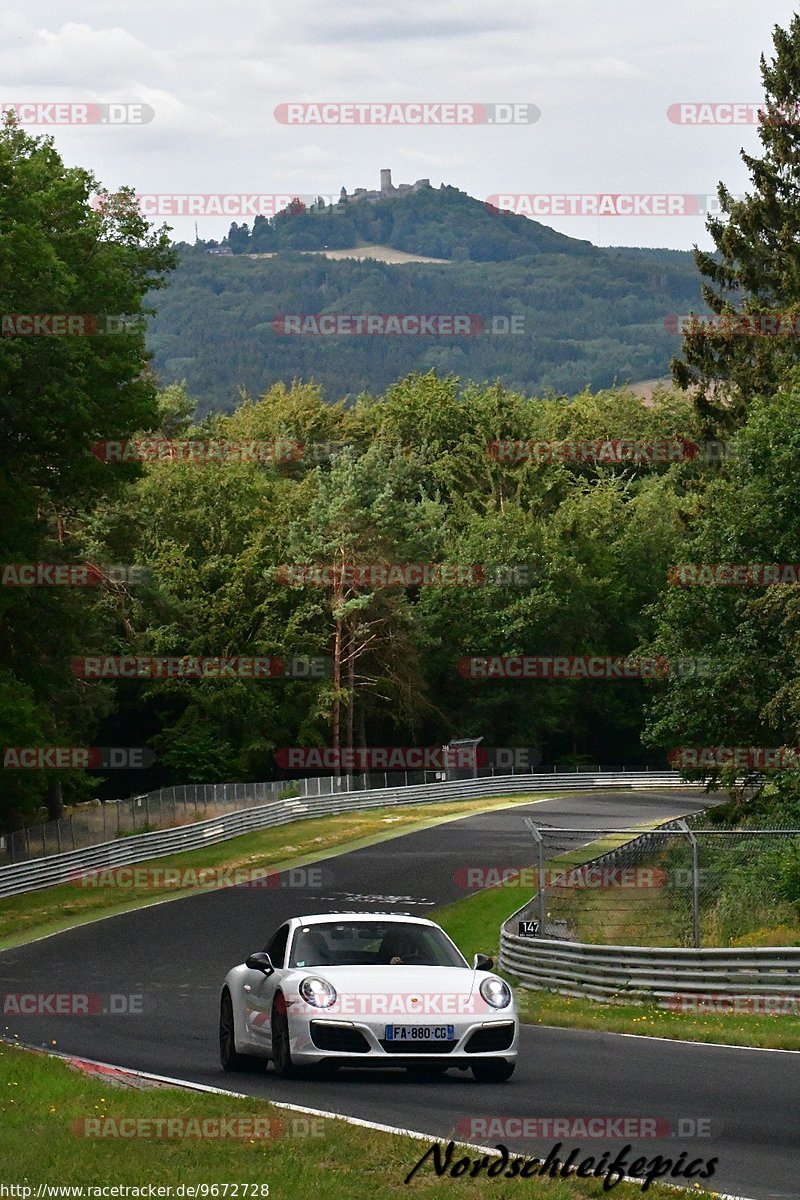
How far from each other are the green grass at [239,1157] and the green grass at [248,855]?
24.3 meters

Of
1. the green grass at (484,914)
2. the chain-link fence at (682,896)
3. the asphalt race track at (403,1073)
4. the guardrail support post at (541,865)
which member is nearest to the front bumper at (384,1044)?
the asphalt race track at (403,1073)

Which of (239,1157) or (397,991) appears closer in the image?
(239,1157)

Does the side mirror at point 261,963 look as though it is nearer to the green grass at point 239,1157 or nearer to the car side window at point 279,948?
the car side window at point 279,948

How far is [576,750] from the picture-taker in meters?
Result: 100

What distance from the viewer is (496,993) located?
546 inches

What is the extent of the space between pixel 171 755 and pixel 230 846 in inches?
915

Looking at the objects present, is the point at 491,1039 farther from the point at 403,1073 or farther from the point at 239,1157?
the point at 239,1157

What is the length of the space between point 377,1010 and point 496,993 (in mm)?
1029

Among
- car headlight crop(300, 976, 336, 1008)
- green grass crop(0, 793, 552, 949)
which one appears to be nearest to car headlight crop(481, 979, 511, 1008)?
car headlight crop(300, 976, 336, 1008)

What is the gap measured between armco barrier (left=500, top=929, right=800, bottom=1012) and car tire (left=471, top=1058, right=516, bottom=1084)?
6.23m

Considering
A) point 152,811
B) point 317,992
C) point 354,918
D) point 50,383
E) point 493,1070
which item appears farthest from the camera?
point 152,811

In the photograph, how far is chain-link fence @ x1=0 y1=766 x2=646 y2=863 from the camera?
4700cm

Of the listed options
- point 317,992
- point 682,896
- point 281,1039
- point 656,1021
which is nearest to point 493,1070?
point 317,992

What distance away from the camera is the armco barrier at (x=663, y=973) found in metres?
19.4
